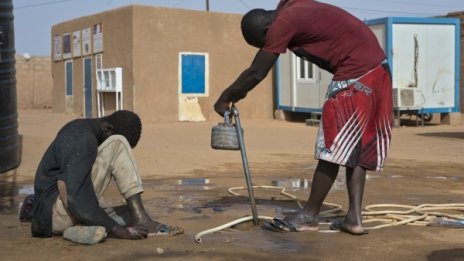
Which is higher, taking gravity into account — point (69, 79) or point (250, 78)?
point (69, 79)

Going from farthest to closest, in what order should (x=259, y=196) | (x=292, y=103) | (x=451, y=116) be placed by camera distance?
1. (x=292, y=103)
2. (x=451, y=116)
3. (x=259, y=196)

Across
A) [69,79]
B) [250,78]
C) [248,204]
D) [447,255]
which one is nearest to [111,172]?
[250,78]

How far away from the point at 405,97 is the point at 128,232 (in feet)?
48.3

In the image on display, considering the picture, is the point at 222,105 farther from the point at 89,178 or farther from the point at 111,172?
the point at 89,178

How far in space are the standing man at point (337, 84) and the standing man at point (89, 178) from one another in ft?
2.54

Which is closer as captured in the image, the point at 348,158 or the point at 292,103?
the point at 348,158

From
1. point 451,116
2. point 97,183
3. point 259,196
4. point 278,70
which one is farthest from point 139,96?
point 97,183

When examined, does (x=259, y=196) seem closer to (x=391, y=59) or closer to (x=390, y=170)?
(x=390, y=170)

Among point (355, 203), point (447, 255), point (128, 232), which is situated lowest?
Result: point (447, 255)

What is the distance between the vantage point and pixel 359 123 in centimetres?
A: 446

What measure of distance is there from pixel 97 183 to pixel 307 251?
140 cm

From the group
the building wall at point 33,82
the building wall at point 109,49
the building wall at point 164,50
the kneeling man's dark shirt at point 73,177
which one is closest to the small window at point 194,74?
the building wall at point 164,50

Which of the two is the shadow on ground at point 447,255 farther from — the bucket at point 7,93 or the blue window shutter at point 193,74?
the blue window shutter at point 193,74

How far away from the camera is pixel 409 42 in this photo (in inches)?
704
